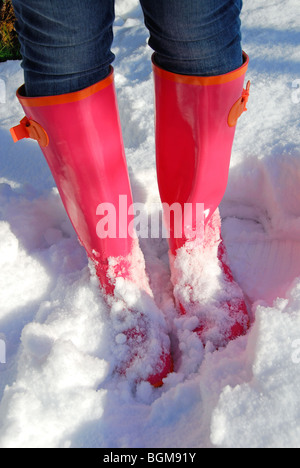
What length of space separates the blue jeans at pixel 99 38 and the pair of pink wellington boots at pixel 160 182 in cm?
2

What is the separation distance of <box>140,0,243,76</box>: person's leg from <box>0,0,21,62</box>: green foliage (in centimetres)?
125

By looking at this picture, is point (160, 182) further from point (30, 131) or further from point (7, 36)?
point (7, 36)

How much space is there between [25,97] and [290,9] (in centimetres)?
129

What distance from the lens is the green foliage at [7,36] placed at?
1.62 m

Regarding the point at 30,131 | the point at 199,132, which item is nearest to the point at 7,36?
the point at 30,131

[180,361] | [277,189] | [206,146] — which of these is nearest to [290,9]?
[277,189]

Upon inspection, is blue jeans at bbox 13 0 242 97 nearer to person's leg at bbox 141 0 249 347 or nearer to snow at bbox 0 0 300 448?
person's leg at bbox 141 0 249 347

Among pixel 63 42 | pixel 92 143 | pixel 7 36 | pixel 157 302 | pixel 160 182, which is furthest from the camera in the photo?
pixel 7 36

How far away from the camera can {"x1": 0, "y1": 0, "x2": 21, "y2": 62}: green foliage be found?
1.62 meters

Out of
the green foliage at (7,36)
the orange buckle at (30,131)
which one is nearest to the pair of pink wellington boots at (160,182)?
the orange buckle at (30,131)

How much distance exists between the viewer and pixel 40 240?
101 centimetres

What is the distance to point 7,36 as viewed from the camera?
1627 mm

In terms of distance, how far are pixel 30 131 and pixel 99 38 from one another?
190mm
